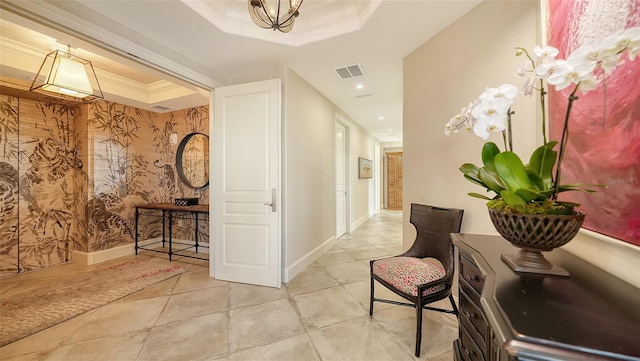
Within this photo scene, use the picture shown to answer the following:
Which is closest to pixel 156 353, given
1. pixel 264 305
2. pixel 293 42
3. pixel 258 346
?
pixel 258 346

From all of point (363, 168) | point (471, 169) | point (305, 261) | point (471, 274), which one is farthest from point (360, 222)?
point (471, 169)

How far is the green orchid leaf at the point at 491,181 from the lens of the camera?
912mm

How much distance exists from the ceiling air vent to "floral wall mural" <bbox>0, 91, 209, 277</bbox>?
97.5 inches

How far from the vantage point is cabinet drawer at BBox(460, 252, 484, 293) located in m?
0.97

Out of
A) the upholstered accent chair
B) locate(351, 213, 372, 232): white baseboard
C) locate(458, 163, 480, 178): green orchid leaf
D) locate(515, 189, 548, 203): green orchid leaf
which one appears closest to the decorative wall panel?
the upholstered accent chair

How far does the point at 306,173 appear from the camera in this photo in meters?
3.26

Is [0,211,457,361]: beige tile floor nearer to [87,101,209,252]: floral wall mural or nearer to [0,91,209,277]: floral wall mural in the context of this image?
[0,91,209,277]: floral wall mural

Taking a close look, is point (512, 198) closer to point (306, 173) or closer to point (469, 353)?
point (469, 353)

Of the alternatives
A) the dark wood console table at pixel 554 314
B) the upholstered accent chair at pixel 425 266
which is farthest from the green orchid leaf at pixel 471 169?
the upholstered accent chair at pixel 425 266

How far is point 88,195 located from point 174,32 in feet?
9.61

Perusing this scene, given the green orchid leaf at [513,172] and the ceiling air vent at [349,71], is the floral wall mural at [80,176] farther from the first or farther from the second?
the green orchid leaf at [513,172]

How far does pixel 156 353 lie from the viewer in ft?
5.49

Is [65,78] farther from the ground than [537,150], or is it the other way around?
[65,78]

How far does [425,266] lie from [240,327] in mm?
1622
